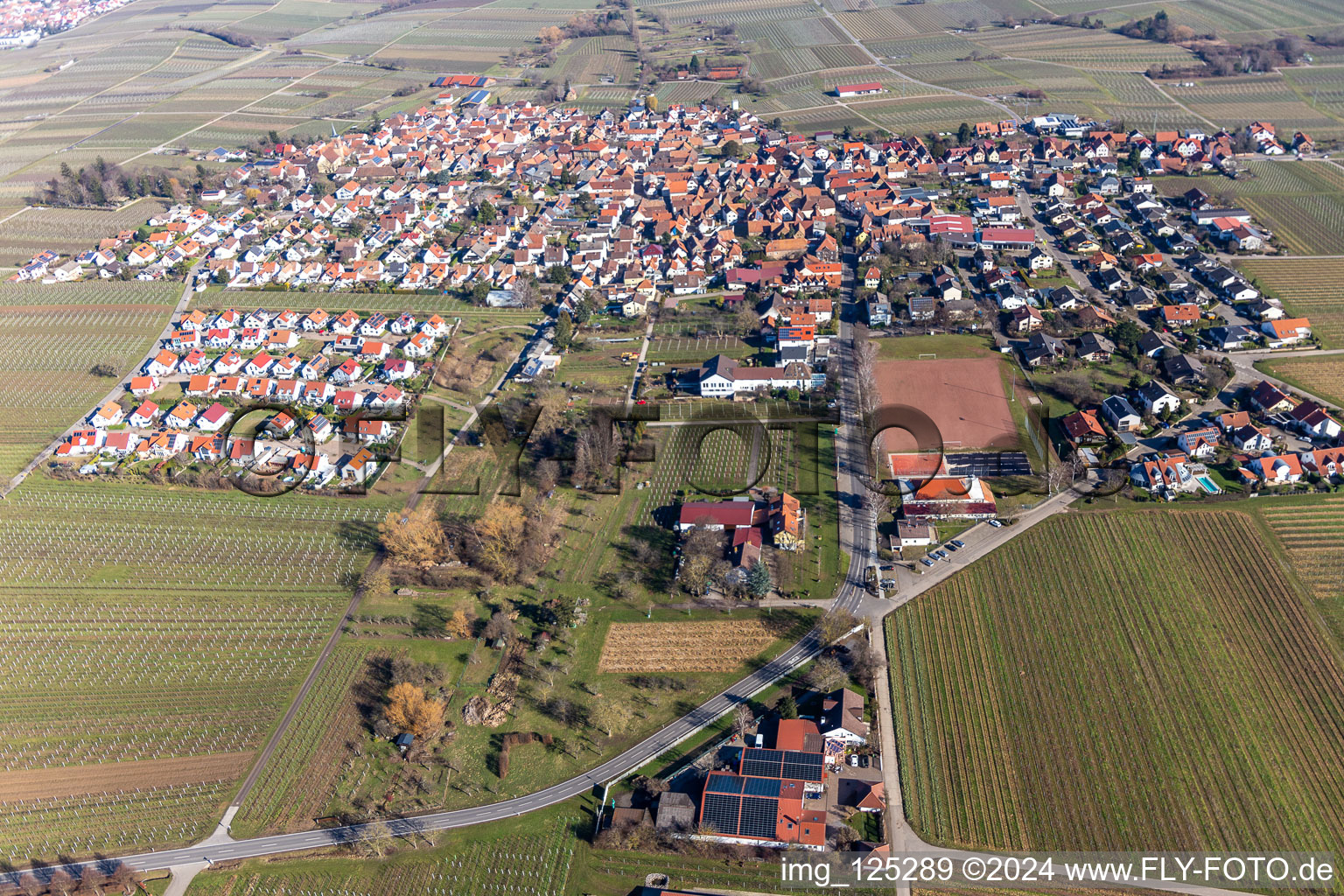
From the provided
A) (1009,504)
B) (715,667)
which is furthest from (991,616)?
(715,667)

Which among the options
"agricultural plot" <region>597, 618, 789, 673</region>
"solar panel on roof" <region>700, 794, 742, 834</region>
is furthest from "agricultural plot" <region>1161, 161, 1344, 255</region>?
"solar panel on roof" <region>700, 794, 742, 834</region>

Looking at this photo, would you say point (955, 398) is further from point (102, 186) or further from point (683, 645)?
point (102, 186)

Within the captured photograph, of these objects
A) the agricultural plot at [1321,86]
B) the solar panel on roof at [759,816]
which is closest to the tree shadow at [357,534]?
the solar panel on roof at [759,816]

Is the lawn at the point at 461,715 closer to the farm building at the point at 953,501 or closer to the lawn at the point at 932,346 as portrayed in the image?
the farm building at the point at 953,501

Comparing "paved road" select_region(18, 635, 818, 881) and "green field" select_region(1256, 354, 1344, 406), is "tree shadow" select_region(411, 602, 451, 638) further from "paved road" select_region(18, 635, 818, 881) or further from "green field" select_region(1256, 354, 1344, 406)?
"green field" select_region(1256, 354, 1344, 406)

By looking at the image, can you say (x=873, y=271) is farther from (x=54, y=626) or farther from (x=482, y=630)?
(x=54, y=626)

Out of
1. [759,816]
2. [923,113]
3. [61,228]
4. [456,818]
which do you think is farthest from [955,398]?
[61,228]

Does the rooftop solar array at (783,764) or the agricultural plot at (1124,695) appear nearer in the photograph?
the agricultural plot at (1124,695)
